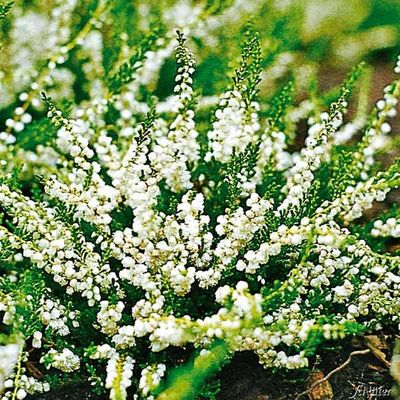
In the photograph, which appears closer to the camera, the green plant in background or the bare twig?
the green plant in background

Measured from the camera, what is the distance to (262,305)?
161 centimetres

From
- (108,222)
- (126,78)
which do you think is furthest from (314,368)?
(126,78)

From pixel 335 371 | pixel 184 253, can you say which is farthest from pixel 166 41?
pixel 335 371

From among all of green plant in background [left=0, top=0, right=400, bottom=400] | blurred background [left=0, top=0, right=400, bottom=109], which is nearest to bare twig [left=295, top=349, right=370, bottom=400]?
green plant in background [left=0, top=0, right=400, bottom=400]

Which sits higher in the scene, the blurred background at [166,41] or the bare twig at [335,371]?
the blurred background at [166,41]

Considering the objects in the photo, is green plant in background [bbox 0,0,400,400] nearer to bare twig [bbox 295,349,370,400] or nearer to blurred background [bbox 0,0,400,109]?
bare twig [bbox 295,349,370,400]

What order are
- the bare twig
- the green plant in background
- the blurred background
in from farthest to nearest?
1. the blurred background
2. the bare twig
3. the green plant in background

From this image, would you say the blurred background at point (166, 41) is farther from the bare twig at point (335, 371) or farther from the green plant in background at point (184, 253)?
the bare twig at point (335, 371)

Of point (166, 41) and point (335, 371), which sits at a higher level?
point (166, 41)

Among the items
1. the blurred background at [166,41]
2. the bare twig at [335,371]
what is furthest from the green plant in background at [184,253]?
the blurred background at [166,41]

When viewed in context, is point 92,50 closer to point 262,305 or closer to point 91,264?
point 91,264

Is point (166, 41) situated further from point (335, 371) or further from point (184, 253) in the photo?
point (335, 371)

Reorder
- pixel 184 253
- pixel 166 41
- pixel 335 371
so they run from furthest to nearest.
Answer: pixel 166 41 → pixel 335 371 → pixel 184 253

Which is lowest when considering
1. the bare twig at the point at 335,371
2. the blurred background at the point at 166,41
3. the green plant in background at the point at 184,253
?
the bare twig at the point at 335,371
